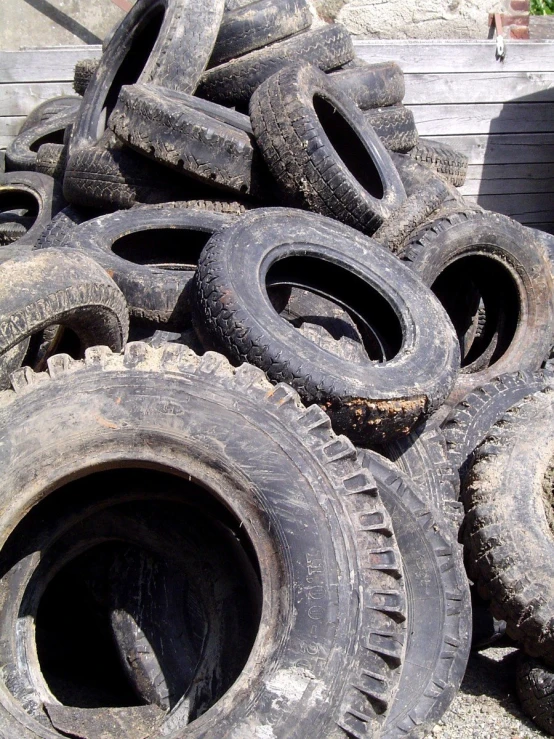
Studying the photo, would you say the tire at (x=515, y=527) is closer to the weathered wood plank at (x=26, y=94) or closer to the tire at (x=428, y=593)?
the tire at (x=428, y=593)

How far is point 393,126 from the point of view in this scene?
4.78 m

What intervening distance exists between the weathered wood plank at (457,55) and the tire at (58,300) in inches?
172

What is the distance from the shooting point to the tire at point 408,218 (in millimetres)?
3871

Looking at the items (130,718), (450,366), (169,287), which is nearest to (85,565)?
(130,718)

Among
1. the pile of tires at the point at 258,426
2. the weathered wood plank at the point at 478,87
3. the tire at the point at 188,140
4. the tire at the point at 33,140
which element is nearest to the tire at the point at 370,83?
the pile of tires at the point at 258,426

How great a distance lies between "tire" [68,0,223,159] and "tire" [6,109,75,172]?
0.85 metres

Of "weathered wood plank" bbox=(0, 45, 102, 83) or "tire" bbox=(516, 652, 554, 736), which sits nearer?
"tire" bbox=(516, 652, 554, 736)

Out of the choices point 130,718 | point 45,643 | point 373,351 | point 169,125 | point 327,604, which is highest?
point 169,125

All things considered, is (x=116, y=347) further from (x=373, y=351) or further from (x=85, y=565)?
(x=373, y=351)

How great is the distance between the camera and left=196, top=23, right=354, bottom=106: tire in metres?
4.42

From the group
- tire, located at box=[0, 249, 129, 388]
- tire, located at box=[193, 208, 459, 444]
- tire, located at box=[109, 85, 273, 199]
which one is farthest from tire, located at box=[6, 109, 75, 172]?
tire, located at box=[0, 249, 129, 388]

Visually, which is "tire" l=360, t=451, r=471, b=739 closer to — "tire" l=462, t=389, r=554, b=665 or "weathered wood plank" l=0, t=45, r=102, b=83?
"tire" l=462, t=389, r=554, b=665

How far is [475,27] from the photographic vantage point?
6.93 meters

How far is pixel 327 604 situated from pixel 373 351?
192 centimetres
